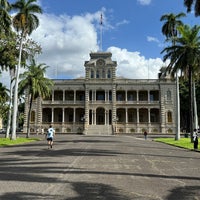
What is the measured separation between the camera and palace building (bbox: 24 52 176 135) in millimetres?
69125

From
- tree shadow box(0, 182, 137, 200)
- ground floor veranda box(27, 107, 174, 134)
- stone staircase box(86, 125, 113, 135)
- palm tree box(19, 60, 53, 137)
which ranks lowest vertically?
tree shadow box(0, 182, 137, 200)

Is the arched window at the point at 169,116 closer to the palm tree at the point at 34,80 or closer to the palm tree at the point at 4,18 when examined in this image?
the palm tree at the point at 34,80

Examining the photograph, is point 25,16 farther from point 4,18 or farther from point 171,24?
point 171,24

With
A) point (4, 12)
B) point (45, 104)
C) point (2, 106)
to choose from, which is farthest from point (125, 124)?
point (4, 12)

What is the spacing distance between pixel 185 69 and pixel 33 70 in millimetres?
21362

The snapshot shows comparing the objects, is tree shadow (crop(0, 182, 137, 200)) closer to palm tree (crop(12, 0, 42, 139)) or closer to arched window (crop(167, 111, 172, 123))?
palm tree (crop(12, 0, 42, 139))

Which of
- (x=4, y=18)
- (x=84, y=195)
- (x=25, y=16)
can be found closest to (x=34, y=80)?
(x=25, y=16)

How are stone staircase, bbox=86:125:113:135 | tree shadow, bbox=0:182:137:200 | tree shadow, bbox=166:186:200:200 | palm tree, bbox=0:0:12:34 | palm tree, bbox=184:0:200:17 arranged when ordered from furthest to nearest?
1. stone staircase, bbox=86:125:113:135
2. palm tree, bbox=0:0:12:34
3. palm tree, bbox=184:0:200:17
4. tree shadow, bbox=166:186:200:200
5. tree shadow, bbox=0:182:137:200

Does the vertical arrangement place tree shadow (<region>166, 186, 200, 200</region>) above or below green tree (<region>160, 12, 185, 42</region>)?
below

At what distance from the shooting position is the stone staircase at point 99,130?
64.1 meters

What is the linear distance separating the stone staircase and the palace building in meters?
1.90

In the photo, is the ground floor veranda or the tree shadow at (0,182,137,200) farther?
the ground floor veranda

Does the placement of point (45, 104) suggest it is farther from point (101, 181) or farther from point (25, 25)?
point (101, 181)

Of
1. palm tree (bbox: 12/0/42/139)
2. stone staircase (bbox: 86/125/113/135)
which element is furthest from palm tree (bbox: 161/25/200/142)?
stone staircase (bbox: 86/125/113/135)
